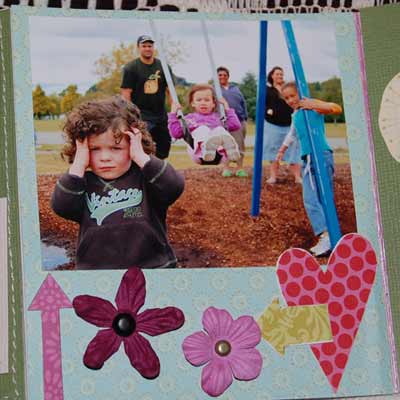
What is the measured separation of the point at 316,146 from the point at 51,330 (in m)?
0.49

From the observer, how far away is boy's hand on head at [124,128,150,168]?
103 centimetres

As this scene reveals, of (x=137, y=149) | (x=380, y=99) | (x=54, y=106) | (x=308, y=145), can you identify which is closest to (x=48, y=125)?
(x=54, y=106)

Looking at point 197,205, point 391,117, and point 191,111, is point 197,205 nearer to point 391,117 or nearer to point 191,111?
point 191,111

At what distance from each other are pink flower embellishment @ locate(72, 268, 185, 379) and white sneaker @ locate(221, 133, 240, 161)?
230 mm

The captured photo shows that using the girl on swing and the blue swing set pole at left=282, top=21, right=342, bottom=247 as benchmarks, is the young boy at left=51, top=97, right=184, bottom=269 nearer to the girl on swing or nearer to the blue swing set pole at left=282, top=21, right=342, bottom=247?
the girl on swing

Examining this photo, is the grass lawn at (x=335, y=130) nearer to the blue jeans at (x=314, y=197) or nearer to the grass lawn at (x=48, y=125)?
the blue jeans at (x=314, y=197)

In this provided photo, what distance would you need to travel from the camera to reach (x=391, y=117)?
1.10 metres

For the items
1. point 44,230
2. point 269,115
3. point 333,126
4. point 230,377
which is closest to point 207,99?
point 269,115

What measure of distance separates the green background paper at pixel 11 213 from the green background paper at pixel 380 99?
1.82 ft

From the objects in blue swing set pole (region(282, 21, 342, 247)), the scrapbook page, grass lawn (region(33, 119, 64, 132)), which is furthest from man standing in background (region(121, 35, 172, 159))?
blue swing set pole (region(282, 21, 342, 247))

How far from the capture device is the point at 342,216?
1.08m

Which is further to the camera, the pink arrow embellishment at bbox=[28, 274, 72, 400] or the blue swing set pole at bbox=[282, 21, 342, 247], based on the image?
the blue swing set pole at bbox=[282, 21, 342, 247]

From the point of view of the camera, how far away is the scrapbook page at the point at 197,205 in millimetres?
992

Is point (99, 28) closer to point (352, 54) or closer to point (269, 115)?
point (269, 115)
